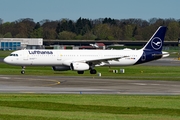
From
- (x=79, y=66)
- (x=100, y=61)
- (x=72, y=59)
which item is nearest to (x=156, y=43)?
(x=100, y=61)

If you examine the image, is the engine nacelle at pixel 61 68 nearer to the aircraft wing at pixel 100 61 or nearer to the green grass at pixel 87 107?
the aircraft wing at pixel 100 61

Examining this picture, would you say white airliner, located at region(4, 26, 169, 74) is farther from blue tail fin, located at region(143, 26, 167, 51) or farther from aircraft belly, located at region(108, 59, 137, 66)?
blue tail fin, located at region(143, 26, 167, 51)

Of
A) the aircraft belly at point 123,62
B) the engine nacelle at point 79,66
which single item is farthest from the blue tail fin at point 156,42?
the engine nacelle at point 79,66

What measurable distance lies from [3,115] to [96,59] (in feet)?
140

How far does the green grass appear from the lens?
23.1 metres

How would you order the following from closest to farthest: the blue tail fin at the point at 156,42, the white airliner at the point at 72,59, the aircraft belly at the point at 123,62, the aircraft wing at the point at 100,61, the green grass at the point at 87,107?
the green grass at the point at 87,107 → the white airliner at the point at 72,59 → the aircraft wing at the point at 100,61 → the aircraft belly at the point at 123,62 → the blue tail fin at the point at 156,42

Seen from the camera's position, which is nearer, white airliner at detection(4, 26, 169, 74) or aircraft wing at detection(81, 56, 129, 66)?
white airliner at detection(4, 26, 169, 74)

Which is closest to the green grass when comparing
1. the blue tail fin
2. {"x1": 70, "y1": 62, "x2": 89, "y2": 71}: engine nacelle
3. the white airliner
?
{"x1": 70, "y1": 62, "x2": 89, "y2": 71}: engine nacelle

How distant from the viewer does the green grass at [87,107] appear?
75.8 ft

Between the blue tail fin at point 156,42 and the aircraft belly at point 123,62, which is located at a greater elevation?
the blue tail fin at point 156,42

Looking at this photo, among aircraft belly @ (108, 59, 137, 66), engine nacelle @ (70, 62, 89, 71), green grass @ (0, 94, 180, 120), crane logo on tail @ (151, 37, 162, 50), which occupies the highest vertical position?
crane logo on tail @ (151, 37, 162, 50)

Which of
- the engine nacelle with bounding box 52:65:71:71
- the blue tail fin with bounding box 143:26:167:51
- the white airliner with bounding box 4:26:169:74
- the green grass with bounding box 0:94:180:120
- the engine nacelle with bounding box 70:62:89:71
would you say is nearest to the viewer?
the green grass with bounding box 0:94:180:120

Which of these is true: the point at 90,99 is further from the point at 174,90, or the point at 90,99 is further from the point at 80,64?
the point at 80,64

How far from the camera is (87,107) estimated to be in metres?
26.8
